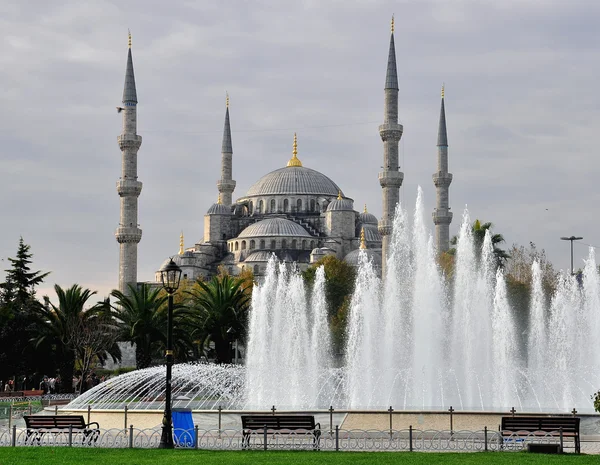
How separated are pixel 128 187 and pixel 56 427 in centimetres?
4025

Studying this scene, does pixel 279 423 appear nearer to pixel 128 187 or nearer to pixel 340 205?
Answer: pixel 128 187

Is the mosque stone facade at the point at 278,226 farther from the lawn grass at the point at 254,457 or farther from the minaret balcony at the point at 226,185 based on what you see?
the lawn grass at the point at 254,457

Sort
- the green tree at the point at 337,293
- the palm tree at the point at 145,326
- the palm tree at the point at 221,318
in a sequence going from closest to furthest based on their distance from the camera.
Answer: the palm tree at the point at 145,326, the palm tree at the point at 221,318, the green tree at the point at 337,293

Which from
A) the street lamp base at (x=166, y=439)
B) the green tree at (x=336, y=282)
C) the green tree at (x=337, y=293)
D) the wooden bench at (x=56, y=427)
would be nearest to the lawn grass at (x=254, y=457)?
the street lamp base at (x=166, y=439)

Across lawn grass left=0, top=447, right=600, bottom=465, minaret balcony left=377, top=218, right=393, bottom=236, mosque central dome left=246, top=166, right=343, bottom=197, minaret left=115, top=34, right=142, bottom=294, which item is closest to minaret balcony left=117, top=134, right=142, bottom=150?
minaret left=115, top=34, right=142, bottom=294

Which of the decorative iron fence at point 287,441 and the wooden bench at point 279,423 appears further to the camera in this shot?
the wooden bench at point 279,423

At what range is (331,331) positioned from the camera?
139 ft

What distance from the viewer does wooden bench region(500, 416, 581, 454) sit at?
1400cm

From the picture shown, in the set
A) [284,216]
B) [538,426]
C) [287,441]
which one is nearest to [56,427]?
[287,441]

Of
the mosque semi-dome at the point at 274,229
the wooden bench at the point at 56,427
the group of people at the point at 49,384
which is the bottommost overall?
the wooden bench at the point at 56,427

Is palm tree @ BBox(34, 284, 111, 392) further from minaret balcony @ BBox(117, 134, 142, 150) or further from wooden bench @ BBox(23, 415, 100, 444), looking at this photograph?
minaret balcony @ BBox(117, 134, 142, 150)

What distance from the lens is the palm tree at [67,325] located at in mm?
32406

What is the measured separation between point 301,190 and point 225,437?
225 ft

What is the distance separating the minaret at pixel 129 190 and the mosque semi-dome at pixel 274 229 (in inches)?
862
